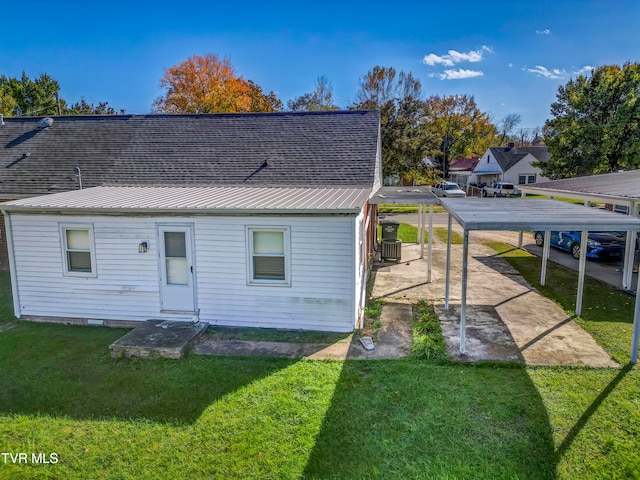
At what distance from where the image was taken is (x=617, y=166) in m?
26.8

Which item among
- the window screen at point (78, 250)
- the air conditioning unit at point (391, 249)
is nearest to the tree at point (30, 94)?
the window screen at point (78, 250)

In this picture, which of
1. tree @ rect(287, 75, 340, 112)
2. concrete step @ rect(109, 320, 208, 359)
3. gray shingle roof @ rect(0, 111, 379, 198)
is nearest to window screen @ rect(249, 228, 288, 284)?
concrete step @ rect(109, 320, 208, 359)

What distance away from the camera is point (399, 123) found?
1127 inches

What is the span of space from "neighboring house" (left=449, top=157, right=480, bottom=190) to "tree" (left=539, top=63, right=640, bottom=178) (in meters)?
25.4

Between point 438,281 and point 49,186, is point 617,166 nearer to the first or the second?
point 438,281

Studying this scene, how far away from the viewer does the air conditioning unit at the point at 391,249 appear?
556 inches

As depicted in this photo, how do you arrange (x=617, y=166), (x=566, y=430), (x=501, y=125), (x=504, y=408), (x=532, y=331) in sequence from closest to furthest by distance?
(x=566, y=430) → (x=504, y=408) → (x=532, y=331) → (x=617, y=166) → (x=501, y=125)

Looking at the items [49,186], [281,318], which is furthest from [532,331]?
[49,186]

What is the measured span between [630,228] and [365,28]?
1677 centimetres

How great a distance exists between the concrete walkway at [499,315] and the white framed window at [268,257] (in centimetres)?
341

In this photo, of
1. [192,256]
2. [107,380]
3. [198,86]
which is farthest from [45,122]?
[198,86]

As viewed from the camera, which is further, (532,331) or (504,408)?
(532,331)

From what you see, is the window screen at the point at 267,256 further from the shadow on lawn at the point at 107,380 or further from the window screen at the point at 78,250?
the window screen at the point at 78,250

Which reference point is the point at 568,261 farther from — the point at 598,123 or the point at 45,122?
the point at 45,122
